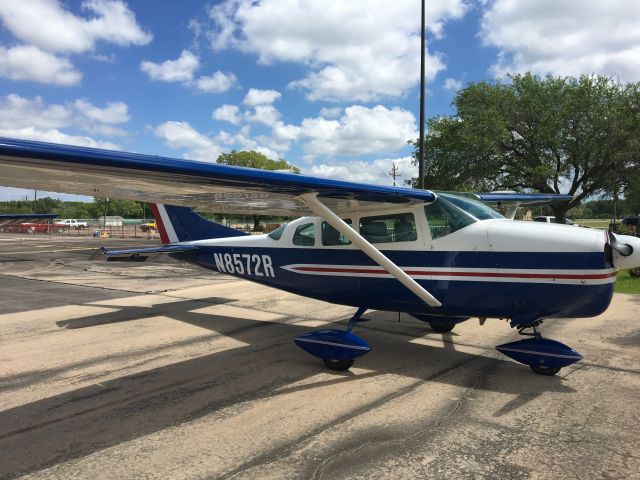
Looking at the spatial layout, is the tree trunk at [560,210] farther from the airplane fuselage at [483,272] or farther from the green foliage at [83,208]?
the green foliage at [83,208]

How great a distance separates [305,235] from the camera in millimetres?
7195

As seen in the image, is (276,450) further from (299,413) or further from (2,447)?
(2,447)

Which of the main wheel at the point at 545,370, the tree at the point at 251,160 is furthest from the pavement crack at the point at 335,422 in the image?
the tree at the point at 251,160

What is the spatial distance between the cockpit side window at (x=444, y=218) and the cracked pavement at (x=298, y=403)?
5.68 feet

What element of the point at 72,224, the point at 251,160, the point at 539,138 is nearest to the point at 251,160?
the point at 251,160

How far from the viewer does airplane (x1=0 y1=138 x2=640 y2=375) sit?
4504 mm

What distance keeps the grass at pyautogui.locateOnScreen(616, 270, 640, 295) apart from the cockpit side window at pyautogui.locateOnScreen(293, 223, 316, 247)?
8.90 m

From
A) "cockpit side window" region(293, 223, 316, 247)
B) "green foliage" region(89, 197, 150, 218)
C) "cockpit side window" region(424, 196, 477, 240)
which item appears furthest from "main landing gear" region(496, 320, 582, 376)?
"green foliage" region(89, 197, 150, 218)

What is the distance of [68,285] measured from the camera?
13.3 meters

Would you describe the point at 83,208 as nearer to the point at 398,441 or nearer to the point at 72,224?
the point at 72,224

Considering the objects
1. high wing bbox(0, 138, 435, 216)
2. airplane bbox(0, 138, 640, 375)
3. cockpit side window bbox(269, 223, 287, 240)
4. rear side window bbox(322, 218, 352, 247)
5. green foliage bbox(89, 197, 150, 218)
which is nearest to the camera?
high wing bbox(0, 138, 435, 216)

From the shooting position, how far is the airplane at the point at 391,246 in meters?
4.50

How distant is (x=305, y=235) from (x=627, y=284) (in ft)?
33.5

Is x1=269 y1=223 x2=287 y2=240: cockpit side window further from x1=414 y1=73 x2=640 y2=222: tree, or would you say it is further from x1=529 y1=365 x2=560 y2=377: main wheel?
x1=414 y1=73 x2=640 y2=222: tree
